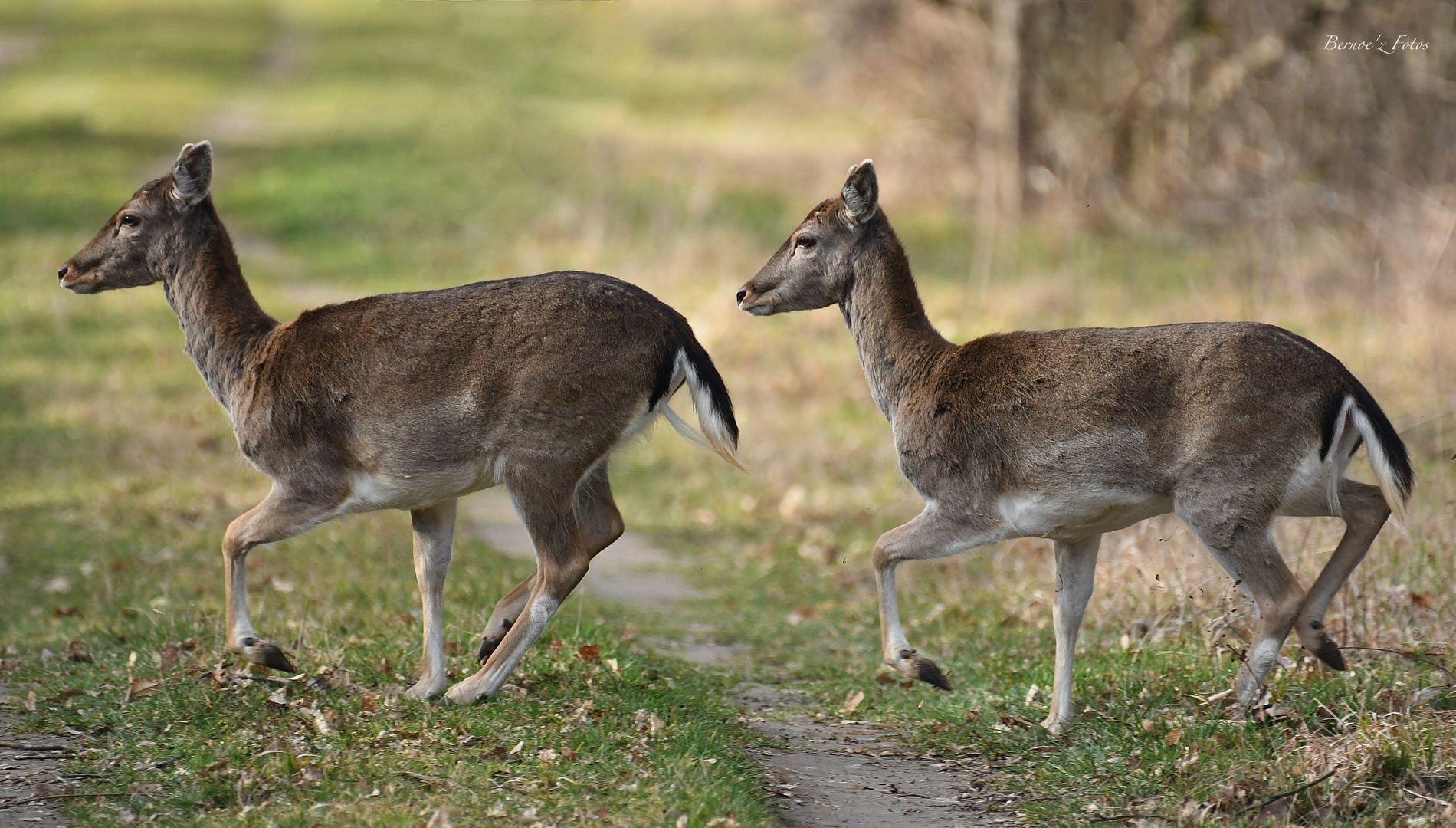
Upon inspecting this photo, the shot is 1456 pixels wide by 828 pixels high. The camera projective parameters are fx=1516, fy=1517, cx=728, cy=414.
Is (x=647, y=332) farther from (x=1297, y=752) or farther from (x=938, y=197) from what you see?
(x=938, y=197)

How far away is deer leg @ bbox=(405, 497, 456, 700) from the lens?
21.7 ft

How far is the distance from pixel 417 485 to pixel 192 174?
2.04 m

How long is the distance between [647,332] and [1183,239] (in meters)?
13.5

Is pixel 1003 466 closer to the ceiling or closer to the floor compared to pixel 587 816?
closer to the ceiling

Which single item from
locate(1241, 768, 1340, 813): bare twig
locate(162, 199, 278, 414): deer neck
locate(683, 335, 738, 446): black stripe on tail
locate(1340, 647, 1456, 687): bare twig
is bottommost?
locate(1241, 768, 1340, 813): bare twig

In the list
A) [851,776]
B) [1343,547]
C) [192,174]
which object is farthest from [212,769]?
[1343,547]

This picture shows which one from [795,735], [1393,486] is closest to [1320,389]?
[1393,486]

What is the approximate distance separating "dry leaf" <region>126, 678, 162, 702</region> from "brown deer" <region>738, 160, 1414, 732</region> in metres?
3.15

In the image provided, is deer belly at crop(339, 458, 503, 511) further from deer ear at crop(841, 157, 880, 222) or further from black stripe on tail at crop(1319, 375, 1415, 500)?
black stripe on tail at crop(1319, 375, 1415, 500)

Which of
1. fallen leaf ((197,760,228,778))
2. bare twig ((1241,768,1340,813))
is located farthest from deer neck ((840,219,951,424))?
fallen leaf ((197,760,228,778))

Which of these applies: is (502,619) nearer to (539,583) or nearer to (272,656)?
(539,583)

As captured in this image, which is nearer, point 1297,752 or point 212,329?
point 1297,752

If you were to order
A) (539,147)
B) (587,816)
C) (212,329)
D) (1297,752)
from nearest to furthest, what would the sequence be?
(587,816), (1297,752), (212,329), (539,147)

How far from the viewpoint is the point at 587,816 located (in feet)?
17.1
